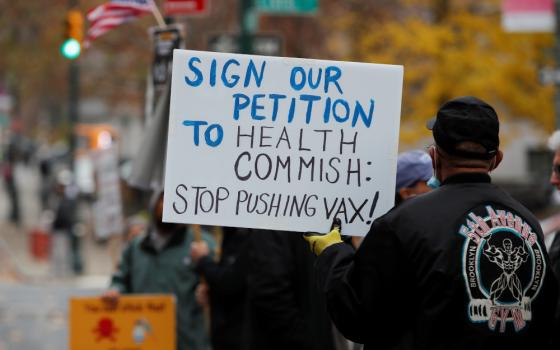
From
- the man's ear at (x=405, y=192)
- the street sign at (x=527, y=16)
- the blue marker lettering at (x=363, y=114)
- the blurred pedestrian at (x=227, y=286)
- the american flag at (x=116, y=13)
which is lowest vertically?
the blurred pedestrian at (x=227, y=286)

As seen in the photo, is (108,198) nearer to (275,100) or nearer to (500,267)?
(275,100)

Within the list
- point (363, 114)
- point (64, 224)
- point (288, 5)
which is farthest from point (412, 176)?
point (64, 224)

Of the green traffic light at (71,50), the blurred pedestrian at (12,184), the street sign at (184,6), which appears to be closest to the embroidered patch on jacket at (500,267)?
the street sign at (184,6)

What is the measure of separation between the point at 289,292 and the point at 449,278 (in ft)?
7.84

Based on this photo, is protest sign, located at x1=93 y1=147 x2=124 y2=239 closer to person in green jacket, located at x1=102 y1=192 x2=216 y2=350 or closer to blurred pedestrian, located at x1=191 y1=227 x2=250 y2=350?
person in green jacket, located at x1=102 y1=192 x2=216 y2=350

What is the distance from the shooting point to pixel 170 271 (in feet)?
24.8

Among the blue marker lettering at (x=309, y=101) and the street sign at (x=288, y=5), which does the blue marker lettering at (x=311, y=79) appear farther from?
the street sign at (x=288, y=5)

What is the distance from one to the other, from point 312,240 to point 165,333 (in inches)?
133

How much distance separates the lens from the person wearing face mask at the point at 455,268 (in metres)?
3.65

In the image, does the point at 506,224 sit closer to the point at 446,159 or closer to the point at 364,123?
the point at 446,159

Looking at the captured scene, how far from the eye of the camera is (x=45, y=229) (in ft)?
94.5

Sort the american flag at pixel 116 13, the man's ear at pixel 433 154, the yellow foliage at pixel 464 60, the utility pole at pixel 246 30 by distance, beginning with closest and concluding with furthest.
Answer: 1. the man's ear at pixel 433 154
2. the american flag at pixel 116 13
3. the utility pole at pixel 246 30
4. the yellow foliage at pixel 464 60

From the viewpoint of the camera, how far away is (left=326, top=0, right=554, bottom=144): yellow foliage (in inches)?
840

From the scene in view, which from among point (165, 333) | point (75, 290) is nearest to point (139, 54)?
point (75, 290)
